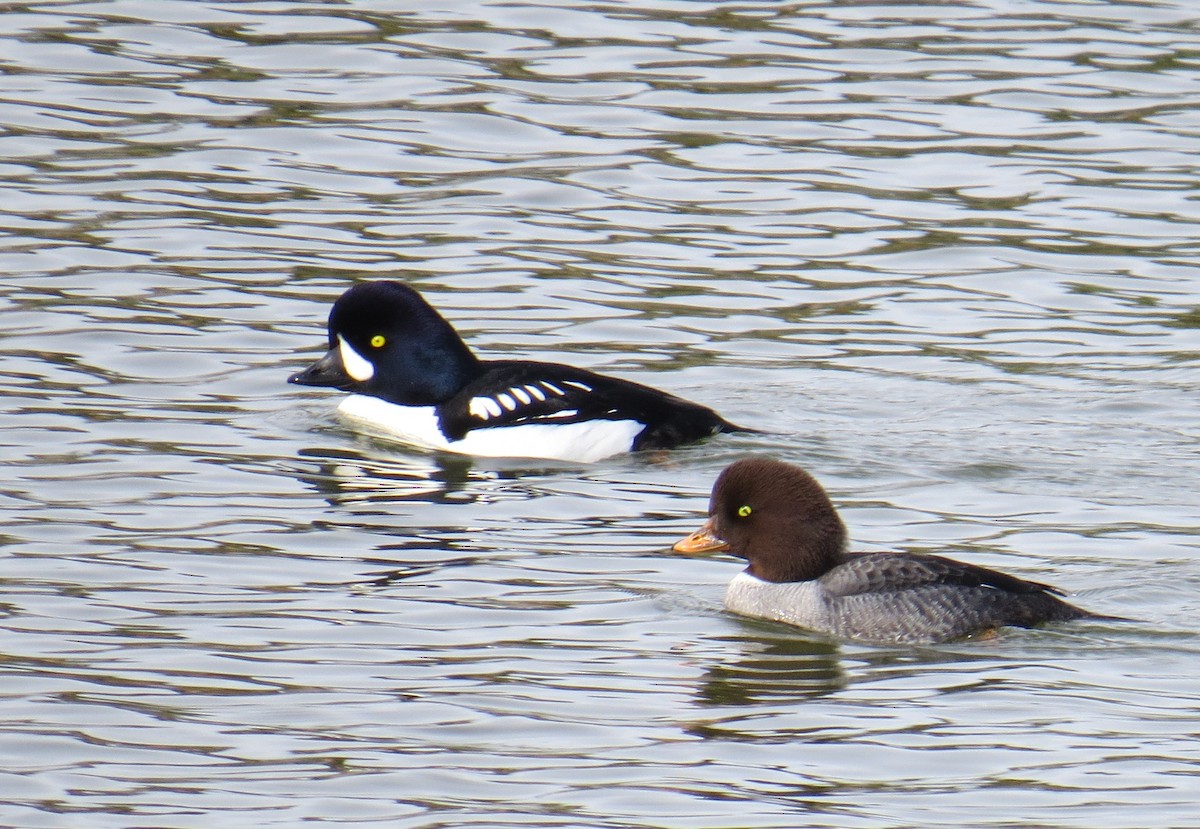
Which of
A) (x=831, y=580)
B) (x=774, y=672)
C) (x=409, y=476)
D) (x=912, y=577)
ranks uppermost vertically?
(x=912, y=577)

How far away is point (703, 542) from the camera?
9539 millimetres

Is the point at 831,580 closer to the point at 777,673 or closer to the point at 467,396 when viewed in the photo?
the point at 777,673

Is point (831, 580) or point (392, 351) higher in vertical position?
point (392, 351)

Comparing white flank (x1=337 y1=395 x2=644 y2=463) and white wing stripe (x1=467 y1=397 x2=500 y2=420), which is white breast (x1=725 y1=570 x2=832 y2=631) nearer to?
white flank (x1=337 y1=395 x2=644 y2=463)

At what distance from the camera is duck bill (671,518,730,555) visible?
9.52 metres

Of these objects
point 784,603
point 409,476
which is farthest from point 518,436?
point 784,603

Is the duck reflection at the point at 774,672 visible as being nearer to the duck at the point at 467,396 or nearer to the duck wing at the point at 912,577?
the duck wing at the point at 912,577

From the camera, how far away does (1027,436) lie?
11664mm

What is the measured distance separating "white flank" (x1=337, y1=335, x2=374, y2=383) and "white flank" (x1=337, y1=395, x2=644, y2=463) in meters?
0.16

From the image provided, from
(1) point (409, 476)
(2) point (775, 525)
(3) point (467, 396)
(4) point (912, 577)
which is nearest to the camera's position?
(4) point (912, 577)

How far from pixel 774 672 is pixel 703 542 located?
114cm

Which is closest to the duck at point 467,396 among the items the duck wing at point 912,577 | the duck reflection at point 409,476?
the duck reflection at point 409,476

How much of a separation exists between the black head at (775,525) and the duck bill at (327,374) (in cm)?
355

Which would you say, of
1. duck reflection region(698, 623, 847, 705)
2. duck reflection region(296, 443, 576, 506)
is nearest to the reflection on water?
duck reflection region(698, 623, 847, 705)
